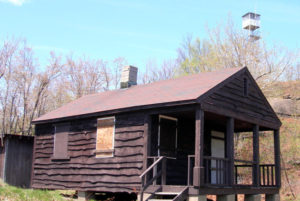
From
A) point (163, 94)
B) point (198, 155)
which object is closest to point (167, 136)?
point (163, 94)

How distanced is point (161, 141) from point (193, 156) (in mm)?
2179

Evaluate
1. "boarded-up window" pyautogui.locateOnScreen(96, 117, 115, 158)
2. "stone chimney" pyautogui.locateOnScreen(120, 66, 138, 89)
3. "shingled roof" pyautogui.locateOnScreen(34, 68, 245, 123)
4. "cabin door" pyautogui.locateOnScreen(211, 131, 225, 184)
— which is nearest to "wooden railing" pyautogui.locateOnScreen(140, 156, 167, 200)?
"shingled roof" pyautogui.locateOnScreen(34, 68, 245, 123)

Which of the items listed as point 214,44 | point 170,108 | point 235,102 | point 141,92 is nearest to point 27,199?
point 170,108

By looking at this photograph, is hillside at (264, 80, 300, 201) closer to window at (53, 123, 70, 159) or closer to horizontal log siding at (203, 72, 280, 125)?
horizontal log siding at (203, 72, 280, 125)

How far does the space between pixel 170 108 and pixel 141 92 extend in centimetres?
349

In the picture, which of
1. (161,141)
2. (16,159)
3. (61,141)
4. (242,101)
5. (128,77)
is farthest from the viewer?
(16,159)

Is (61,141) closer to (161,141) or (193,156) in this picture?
(161,141)

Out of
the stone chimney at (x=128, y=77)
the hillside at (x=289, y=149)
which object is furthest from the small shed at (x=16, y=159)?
the hillside at (x=289, y=149)

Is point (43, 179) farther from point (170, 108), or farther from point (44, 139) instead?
point (170, 108)

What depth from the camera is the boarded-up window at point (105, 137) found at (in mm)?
14562

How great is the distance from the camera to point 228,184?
1288 centimetres

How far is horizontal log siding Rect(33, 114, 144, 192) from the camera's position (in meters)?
13.5

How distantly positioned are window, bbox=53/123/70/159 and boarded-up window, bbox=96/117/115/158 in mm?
1979

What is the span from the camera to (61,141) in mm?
16766
